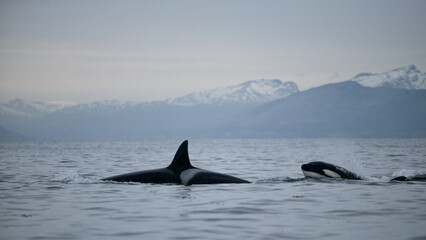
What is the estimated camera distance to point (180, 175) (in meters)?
18.1

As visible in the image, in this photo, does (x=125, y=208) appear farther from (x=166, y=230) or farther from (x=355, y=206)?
(x=355, y=206)

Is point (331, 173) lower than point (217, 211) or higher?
higher

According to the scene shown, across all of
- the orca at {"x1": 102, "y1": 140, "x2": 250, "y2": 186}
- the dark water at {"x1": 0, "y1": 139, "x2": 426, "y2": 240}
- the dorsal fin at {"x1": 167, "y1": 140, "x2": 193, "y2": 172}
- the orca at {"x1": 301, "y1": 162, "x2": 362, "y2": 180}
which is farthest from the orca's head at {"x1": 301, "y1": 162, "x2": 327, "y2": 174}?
the dorsal fin at {"x1": 167, "y1": 140, "x2": 193, "y2": 172}

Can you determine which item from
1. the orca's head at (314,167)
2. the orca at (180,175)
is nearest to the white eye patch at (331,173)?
the orca's head at (314,167)

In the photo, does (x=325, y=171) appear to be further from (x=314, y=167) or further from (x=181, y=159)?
(x=181, y=159)

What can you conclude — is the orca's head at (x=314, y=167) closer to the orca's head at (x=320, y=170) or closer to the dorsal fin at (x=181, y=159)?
the orca's head at (x=320, y=170)

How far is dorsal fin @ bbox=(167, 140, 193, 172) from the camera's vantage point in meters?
17.9

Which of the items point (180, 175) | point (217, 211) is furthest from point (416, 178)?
point (217, 211)

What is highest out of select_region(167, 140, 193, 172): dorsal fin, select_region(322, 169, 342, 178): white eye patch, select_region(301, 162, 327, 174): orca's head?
select_region(167, 140, 193, 172): dorsal fin

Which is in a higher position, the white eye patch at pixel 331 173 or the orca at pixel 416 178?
the white eye patch at pixel 331 173

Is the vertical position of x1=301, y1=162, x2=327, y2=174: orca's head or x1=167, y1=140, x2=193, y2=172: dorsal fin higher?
x1=167, y1=140, x2=193, y2=172: dorsal fin

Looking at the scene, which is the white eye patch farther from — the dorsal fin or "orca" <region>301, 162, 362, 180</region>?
the dorsal fin

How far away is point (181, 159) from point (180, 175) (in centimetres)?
52

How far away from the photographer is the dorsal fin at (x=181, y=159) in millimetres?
17867
